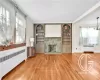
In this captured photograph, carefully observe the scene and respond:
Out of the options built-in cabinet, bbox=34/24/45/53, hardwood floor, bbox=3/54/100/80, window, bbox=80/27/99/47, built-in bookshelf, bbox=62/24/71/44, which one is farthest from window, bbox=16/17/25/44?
window, bbox=80/27/99/47

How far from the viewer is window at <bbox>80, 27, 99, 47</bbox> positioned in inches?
405

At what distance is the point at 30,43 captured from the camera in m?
8.53

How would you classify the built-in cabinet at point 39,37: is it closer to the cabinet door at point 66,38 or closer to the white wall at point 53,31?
the white wall at point 53,31

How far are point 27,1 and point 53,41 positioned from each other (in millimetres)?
6081

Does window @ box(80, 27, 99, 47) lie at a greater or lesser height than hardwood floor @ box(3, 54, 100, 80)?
greater

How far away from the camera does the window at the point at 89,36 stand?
10288 mm

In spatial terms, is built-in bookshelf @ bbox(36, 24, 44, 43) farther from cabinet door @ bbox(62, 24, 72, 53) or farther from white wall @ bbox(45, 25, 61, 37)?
cabinet door @ bbox(62, 24, 72, 53)

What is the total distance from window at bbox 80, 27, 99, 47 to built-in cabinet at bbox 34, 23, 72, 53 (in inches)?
45.6

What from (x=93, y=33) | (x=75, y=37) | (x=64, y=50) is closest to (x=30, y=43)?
(x=64, y=50)

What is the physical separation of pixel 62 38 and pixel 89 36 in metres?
2.56

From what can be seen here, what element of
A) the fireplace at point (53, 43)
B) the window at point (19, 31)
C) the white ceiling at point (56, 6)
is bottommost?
the fireplace at point (53, 43)

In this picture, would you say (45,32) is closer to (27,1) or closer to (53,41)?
(53,41)

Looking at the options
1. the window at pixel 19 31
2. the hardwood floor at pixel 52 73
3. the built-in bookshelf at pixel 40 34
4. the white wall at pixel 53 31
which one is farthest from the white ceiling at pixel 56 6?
the built-in bookshelf at pixel 40 34

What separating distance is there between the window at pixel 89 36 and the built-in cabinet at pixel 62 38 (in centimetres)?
116
